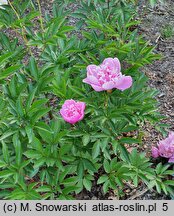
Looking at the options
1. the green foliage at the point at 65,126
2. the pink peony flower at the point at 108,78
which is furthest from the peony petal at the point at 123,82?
the green foliage at the point at 65,126

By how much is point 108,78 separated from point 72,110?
7.8 inches

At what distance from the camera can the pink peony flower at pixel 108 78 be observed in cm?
170

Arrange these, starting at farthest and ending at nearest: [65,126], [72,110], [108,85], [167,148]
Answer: [167,148] < [65,126] < [72,110] < [108,85]

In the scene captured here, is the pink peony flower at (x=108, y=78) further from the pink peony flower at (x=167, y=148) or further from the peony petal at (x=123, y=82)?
the pink peony flower at (x=167, y=148)

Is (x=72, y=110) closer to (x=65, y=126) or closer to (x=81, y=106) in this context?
(x=81, y=106)

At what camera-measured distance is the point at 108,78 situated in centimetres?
173

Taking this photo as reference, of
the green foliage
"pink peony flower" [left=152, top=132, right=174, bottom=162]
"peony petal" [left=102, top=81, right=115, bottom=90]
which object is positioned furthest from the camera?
"pink peony flower" [left=152, top=132, right=174, bottom=162]

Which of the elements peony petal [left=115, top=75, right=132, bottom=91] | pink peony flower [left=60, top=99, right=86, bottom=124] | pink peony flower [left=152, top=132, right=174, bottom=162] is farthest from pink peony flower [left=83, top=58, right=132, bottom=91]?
pink peony flower [left=152, top=132, right=174, bottom=162]

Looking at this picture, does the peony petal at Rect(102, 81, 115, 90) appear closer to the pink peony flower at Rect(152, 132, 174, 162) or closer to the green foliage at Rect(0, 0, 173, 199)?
the green foliage at Rect(0, 0, 173, 199)

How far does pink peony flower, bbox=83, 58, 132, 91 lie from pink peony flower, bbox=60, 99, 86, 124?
11cm

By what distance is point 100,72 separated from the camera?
1.74 metres

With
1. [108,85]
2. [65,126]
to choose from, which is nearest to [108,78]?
[108,85]

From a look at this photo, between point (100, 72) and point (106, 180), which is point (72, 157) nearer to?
point (106, 180)

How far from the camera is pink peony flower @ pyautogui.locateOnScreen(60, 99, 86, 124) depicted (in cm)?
179
